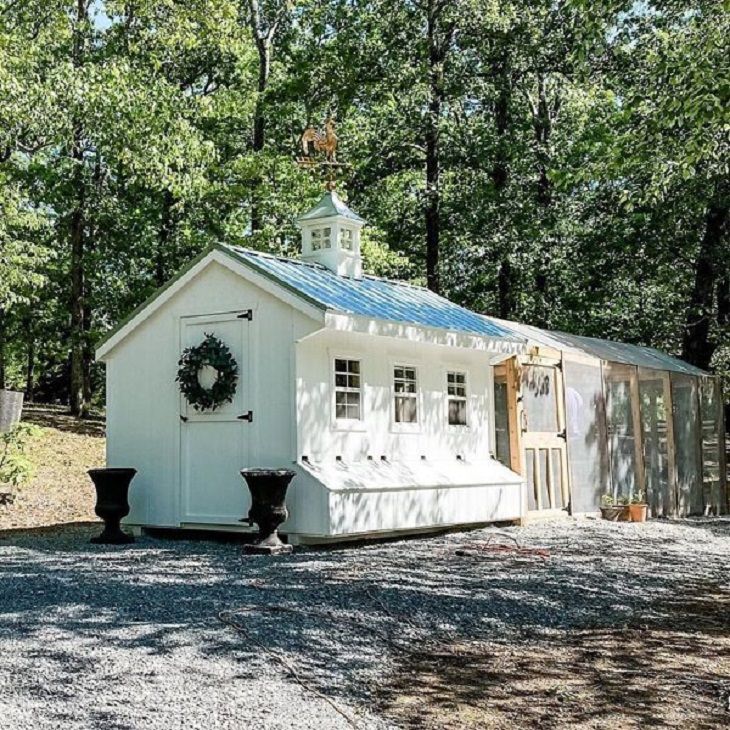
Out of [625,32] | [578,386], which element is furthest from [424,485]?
[625,32]

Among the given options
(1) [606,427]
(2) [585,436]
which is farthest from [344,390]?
(1) [606,427]

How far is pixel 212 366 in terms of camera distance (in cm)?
1096

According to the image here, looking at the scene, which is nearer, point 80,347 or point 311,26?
point 80,347

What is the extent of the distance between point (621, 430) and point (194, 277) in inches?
300

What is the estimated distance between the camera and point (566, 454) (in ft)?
46.7

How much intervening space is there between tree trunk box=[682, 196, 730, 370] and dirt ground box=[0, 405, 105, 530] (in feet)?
43.6

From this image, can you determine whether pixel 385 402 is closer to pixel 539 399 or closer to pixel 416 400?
pixel 416 400

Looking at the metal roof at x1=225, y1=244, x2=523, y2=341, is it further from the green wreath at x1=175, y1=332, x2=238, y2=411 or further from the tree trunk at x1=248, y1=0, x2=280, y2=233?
the tree trunk at x1=248, y1=0, x2=280, y2=233

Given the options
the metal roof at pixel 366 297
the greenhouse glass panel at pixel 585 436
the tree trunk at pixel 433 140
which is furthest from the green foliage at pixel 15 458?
the tree trunk at pixel 433 140

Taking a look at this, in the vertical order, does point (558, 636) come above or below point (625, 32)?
below

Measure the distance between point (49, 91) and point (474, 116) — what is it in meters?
15.0

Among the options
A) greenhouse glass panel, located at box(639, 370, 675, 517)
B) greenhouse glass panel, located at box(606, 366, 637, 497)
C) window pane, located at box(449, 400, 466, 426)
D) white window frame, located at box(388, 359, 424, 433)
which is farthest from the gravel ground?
greenhouse glass panel, located at box(639, 370, 675, 517)

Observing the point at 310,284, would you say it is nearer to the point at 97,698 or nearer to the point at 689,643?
the point at 689,643

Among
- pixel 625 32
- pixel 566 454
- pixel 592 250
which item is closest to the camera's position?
pixel 566 454
